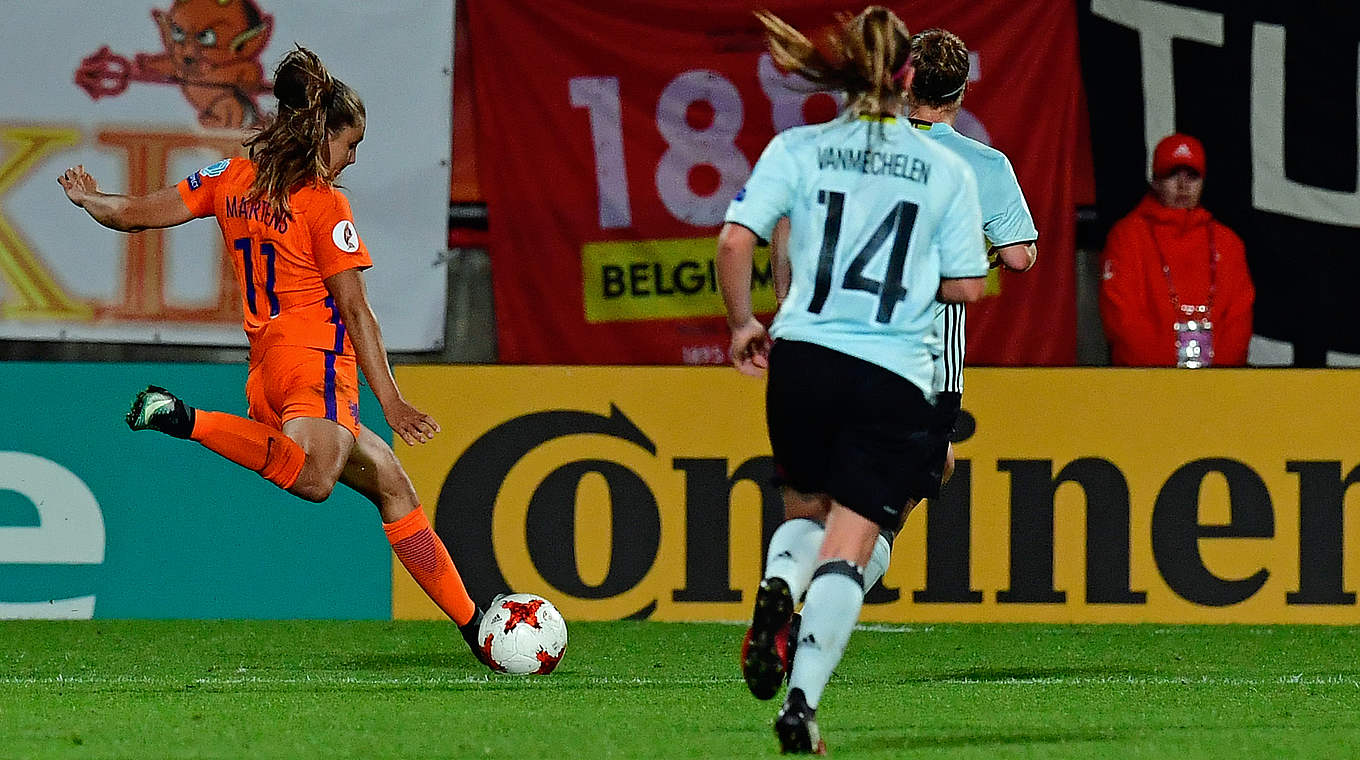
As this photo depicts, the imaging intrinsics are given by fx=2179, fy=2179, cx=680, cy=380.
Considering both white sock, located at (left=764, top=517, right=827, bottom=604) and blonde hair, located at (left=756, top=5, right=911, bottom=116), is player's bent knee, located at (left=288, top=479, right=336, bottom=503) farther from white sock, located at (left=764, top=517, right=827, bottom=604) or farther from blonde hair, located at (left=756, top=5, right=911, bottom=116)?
blonde hair, located at (left=756, top=5, right=911, bottom=116)

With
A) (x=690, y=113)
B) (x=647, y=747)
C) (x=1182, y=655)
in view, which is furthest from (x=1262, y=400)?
(x=647, y=747)

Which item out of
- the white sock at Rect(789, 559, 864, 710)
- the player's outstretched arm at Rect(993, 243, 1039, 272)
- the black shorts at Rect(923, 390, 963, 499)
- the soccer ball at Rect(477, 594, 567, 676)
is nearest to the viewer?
the white sock at Rect(789, 559, 864, 710)

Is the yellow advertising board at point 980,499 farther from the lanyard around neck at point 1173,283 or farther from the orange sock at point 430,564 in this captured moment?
the orange sock at point 430,564

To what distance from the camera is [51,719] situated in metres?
5.45

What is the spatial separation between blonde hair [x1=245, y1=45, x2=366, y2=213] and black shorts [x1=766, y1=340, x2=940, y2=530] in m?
2.48

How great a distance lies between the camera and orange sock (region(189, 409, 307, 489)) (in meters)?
6.95

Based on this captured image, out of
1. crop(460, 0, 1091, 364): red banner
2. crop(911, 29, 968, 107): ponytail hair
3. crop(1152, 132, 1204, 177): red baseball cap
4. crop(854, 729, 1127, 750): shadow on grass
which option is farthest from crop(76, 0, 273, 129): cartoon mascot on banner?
crop(854, 729, 1127, 750): shadow on grass

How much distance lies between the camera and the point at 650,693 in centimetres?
618

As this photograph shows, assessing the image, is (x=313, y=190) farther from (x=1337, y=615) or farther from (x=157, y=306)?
(x=1337, y=615)

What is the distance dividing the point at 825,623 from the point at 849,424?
439mm

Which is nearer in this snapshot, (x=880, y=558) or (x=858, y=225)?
(x=858, y=225)

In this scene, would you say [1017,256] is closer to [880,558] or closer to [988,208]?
[988,208]

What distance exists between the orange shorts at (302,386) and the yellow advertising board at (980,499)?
192 cm

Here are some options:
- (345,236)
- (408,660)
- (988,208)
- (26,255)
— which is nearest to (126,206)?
(345,236)
